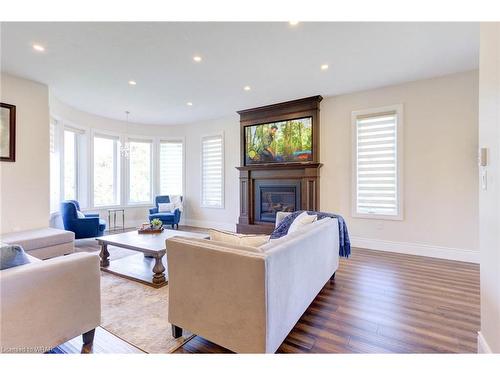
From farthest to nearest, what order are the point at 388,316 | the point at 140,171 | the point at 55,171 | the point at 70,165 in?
the point at 140,171 → the point at 70,165 → the point at 55,171 → the point at 388,316

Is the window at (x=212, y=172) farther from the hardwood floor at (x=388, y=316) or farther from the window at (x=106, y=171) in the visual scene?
the hardwood floor at (x=388, y=316)

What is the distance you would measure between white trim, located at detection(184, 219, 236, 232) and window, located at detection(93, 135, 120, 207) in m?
1.98

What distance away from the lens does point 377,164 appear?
4.25 metres

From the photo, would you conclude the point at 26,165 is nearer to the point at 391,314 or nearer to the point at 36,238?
the point at 36,238

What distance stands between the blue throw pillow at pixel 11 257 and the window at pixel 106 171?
16.4 feet

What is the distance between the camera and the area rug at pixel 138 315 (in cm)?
177

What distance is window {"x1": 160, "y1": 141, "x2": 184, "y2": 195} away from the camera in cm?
700

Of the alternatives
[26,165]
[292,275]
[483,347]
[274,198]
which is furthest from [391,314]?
[26,165]

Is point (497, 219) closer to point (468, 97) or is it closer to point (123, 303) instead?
point (123, 303)

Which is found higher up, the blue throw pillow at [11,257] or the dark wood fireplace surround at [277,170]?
the dark wood fireplace surround at [277,170]

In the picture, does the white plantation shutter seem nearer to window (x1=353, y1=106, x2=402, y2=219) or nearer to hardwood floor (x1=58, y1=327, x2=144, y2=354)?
window (x1=353, y1=106, x2=402, y2=219)

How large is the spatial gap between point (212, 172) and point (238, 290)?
519 cm

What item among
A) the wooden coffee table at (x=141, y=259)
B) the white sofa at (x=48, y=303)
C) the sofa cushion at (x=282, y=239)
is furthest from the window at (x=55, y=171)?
the sofa cushion at (x=282, y=239)
